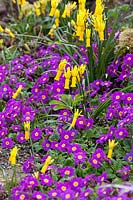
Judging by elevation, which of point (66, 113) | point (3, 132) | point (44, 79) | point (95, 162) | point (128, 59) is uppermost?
point (128, 59)

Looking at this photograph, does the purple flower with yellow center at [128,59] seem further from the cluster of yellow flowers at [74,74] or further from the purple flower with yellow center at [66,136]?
the purple flower with yellow center at [66,136]

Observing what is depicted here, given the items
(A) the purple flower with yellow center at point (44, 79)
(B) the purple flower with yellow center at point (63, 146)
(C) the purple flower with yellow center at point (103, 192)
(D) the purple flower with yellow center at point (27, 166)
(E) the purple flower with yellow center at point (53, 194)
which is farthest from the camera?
(A) the purple flower with yellow center at point (44, 79)

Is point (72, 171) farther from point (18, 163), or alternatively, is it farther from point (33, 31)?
point (33, 31)

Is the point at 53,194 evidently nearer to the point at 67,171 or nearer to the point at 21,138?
the point at 67,171

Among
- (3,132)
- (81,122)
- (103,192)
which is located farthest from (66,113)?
(103,192)

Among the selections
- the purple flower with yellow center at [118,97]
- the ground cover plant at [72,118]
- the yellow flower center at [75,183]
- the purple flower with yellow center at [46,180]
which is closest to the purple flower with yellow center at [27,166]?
the ground cover plant at [72,118]

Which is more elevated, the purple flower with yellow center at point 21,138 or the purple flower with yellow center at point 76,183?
the purple flower with yellow center at point 21,138
